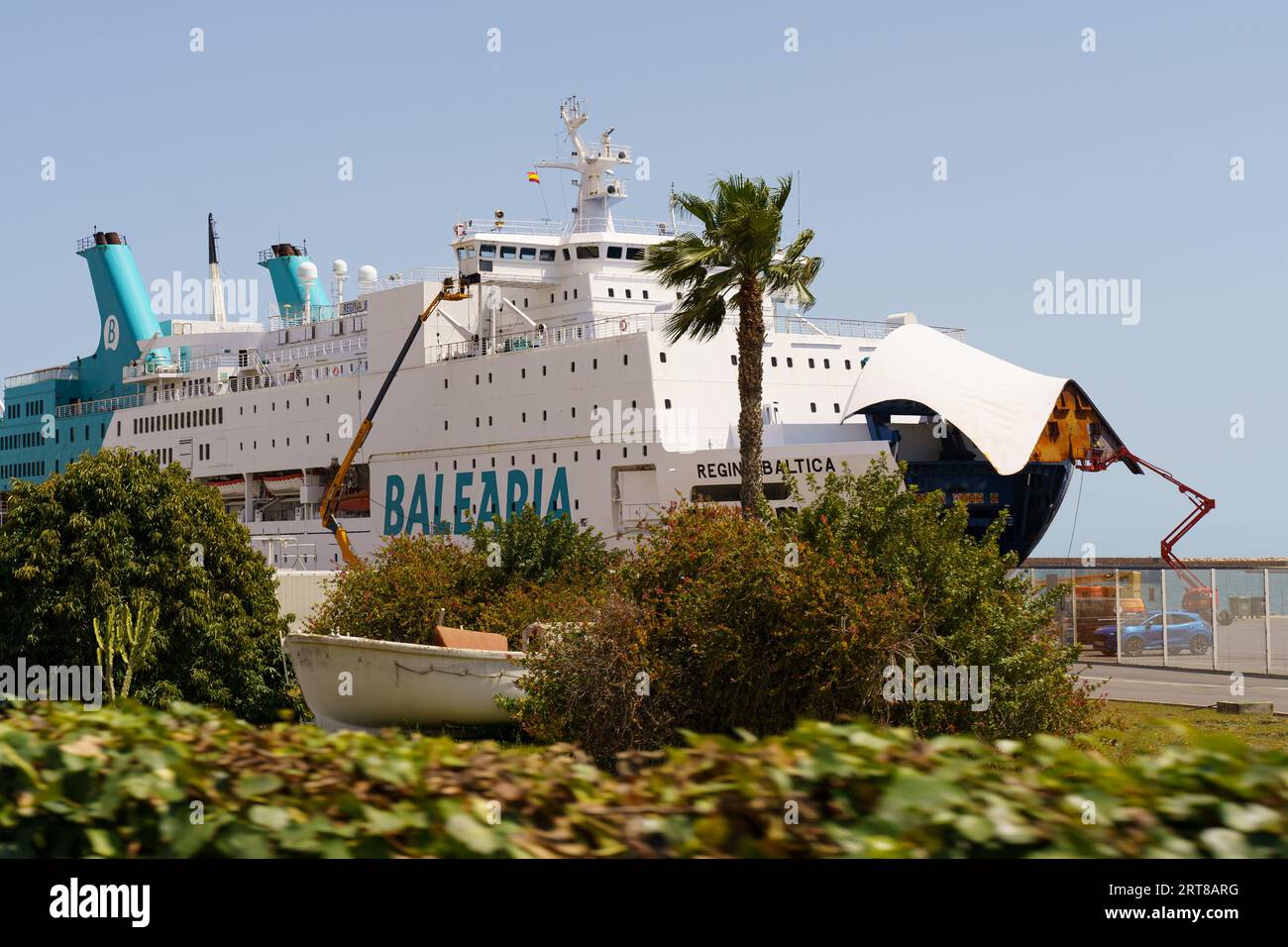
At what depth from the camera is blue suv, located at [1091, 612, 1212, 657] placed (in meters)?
27.6

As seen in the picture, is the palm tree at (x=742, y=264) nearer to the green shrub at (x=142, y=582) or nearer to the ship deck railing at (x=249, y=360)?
the green shrub at (x=142, y=582)

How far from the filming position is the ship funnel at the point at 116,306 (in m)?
58.6

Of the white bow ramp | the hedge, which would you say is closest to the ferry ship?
the white bow ramp

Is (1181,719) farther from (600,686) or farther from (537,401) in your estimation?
(537,401)

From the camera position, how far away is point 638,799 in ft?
14.8

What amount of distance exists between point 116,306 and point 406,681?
146ft

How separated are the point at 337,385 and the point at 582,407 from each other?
12.8 metres

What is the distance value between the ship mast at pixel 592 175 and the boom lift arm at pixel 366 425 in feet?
15.7

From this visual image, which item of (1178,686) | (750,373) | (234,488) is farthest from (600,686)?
(234,488)

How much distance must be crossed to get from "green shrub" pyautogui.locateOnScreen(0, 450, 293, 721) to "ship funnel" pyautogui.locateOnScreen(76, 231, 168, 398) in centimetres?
3392

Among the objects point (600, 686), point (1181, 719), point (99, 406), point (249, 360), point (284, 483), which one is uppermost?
point (249, 360)

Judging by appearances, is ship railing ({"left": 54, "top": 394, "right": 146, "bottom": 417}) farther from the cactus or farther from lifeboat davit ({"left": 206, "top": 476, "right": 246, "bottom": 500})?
the cactus

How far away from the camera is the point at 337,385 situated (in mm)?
45156
